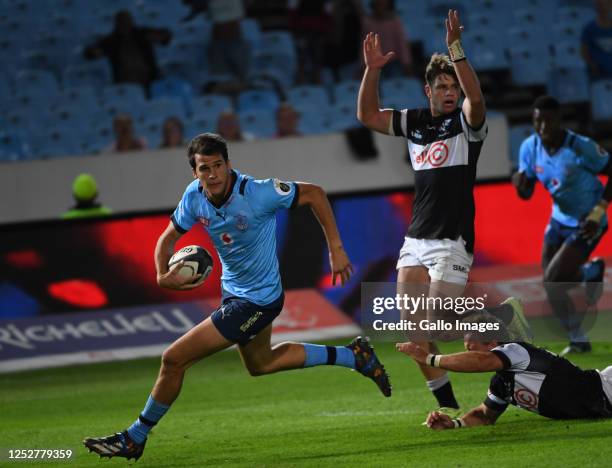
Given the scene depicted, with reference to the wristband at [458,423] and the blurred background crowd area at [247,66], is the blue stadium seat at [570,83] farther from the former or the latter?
the wristband at [458,423]

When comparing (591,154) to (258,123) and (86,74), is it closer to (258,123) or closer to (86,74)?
(258,123)

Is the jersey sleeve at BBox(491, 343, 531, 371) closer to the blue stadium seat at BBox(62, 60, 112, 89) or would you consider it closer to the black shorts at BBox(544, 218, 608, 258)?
the black shorts at BBox(544, 218, 608, 258)

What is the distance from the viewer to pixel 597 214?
459 inches

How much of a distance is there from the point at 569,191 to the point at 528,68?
315 inches

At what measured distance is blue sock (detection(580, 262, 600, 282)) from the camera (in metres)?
12.4

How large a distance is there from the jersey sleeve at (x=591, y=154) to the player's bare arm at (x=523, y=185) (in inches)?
19.8

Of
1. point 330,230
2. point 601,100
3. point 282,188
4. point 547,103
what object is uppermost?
point 282,188

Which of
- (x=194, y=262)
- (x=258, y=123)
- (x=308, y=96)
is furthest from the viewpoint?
(x=308, y=96)

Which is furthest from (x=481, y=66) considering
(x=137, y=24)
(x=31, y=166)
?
(x=31, y=166)

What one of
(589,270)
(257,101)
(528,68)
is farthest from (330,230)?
(528,68)

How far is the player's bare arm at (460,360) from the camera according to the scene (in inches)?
312

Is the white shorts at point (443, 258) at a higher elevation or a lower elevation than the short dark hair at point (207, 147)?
lower

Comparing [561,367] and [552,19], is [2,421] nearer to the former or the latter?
[561,367]

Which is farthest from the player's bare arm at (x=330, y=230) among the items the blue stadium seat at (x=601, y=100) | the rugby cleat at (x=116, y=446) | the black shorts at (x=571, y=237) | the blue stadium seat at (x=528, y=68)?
the blue stadium seat at (x=528, y=68)
